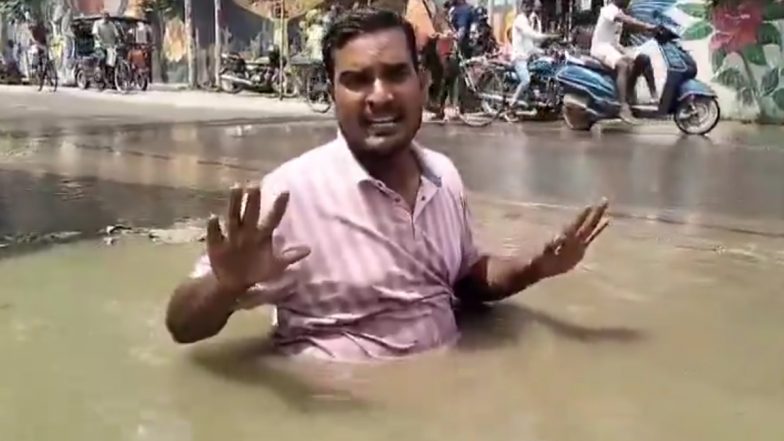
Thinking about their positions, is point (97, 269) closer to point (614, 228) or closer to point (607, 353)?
point (607, 353)

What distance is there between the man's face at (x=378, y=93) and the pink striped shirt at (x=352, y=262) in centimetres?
9

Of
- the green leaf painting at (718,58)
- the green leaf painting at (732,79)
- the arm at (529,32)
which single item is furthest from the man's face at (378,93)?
the green leaf painting at (718,58)

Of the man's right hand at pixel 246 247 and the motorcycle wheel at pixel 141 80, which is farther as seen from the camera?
the motorcycle wheel at pixel 141 80

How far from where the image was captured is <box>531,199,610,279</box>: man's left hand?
9.19 feet

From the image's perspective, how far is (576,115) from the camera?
1256 centimetres

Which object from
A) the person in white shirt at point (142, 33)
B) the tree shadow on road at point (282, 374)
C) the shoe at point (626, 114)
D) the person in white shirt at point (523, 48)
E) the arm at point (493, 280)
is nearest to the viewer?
the tree shadow on road at point (282, 374)

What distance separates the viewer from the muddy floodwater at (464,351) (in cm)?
229

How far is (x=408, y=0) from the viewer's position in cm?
1680

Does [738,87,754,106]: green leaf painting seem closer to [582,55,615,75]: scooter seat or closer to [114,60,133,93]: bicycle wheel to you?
[582,55,615,75]: scooter seat

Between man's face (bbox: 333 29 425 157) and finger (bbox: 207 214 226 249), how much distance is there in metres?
0.47

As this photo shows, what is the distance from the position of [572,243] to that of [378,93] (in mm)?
698

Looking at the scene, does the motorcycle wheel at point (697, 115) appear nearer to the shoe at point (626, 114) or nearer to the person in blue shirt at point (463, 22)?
the shoe at point (626, 114)

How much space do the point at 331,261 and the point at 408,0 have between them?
1463cm

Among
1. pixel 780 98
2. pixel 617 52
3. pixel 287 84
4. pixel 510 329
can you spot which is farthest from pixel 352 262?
pixel 287 84
